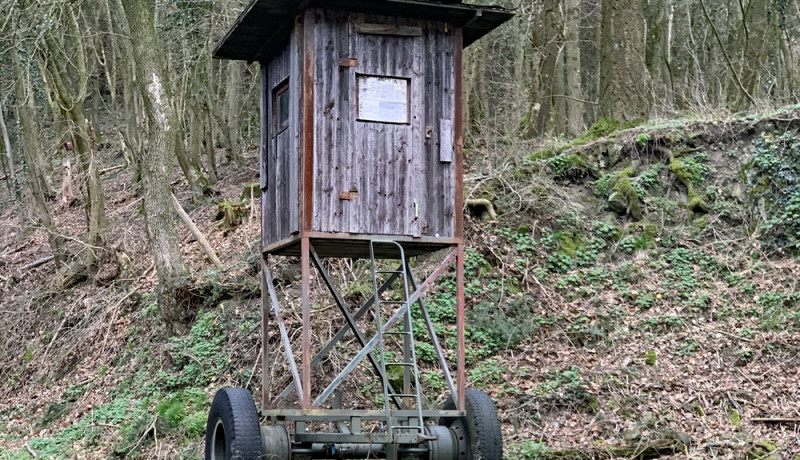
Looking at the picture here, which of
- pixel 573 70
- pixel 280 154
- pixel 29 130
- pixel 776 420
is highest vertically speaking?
pixel 573 70

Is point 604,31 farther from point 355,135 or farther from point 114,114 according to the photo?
point 114,114

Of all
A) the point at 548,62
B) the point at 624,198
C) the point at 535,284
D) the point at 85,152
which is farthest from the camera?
the point at 548,62

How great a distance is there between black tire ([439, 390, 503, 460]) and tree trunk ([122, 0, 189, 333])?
641 centimetres

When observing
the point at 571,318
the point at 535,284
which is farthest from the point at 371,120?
the point at 535,284

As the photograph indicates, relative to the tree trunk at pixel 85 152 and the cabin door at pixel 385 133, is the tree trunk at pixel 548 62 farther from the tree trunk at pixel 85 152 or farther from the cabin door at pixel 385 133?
the cabin door at pixel 385 133

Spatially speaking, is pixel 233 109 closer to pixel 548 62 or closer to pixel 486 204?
pixel 548 62

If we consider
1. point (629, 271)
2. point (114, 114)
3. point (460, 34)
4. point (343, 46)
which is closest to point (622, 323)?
point (629, 271)

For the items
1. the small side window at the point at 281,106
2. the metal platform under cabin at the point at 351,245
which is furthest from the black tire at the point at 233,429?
the small side window at the point at 281,106

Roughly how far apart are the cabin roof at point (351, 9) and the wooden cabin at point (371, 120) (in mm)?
17

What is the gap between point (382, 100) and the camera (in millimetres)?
9680

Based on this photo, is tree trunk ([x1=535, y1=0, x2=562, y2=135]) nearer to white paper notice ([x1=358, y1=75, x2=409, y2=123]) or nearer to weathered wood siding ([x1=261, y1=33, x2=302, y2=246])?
weathered wood siding ([x1=261, y1=33, x2=302, y2=246])

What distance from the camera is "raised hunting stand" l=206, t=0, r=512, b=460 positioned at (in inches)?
359

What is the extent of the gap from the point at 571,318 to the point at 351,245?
4766 millimetres

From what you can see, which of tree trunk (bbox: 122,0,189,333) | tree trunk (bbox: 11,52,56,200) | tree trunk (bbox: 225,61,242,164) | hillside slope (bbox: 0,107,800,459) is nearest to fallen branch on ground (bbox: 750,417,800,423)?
hillside slope (bbox: 0,107,800,459)
